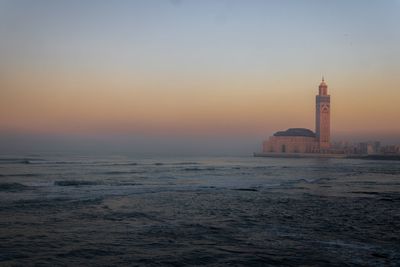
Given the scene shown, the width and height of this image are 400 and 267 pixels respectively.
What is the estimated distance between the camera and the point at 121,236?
491 inches

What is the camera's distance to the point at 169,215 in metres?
16.8

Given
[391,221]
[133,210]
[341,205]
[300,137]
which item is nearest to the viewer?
[391,221]

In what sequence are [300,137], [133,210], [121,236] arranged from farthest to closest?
[300,137] < [133,210] < [121,236]

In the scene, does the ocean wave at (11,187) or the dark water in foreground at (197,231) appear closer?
the dark water in foreground at (197,231)

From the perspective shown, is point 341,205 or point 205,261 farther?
point 341,205

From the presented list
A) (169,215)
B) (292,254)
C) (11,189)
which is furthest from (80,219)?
(11,189)

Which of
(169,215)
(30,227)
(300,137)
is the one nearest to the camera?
(30,227)

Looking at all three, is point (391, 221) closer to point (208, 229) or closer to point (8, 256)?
point (208, 229)

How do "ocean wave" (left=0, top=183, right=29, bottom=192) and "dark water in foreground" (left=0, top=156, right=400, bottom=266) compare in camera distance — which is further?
"ocean wave" (left=0, top=183, right=29, bottom=192)

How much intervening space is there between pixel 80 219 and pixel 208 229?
4645mm

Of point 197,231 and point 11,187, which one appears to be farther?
point 11,187

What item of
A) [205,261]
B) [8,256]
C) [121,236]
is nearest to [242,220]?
[121,236]

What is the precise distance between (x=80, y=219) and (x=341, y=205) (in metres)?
11.5

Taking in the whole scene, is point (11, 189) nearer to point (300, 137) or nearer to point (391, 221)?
point (391, 221)
